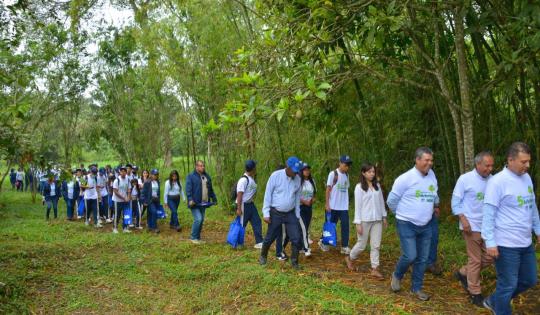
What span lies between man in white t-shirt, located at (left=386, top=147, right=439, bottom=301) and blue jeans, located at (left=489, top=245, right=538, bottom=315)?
90 cm

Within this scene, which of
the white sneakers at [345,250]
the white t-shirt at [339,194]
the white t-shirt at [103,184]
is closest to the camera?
the white sneakers at [345,250]

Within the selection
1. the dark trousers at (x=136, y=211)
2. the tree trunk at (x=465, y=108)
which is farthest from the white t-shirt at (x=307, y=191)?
the dark trousers at (x=136, y=211)

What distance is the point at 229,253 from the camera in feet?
24.7

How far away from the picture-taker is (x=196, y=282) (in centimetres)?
613

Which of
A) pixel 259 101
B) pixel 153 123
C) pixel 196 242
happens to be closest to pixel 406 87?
pixel 196 242

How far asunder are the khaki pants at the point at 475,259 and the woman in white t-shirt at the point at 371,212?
3.83 feet

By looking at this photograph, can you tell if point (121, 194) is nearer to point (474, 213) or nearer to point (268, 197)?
point (268, 197)

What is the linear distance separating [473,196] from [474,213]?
0.58ft

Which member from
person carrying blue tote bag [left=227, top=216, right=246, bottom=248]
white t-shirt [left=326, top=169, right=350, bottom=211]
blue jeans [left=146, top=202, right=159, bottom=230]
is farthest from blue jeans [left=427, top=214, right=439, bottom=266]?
blue jeans [left=146, top=202, right=159, bottom=230]

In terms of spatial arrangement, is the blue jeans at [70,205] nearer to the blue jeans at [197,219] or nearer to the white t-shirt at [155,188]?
the white t-shirt at [155,188]

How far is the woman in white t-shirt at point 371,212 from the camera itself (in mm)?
5898

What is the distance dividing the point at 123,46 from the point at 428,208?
38.9 feet

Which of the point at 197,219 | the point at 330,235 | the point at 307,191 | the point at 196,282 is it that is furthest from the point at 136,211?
the point at 330,235

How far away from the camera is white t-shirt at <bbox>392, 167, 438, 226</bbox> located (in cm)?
488
